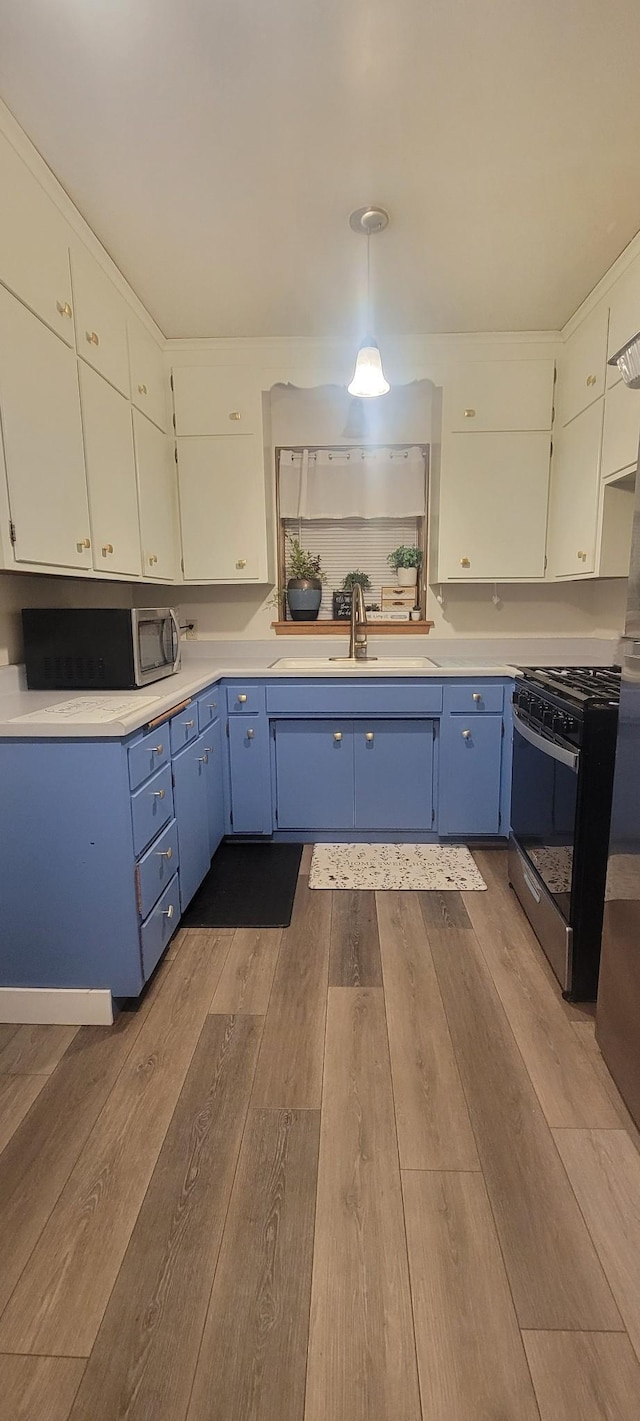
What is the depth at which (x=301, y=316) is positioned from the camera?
2674 millimetres

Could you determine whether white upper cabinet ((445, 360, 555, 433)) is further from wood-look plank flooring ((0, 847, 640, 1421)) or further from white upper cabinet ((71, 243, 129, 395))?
wood-look plank flooring ((0, 847, 640, 1421))

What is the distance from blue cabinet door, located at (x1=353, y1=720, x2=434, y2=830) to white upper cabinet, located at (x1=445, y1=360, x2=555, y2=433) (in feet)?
4.98

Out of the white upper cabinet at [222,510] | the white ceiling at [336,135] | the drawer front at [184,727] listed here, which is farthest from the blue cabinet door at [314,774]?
the white ceiling at [336,135]

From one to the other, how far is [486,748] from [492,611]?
2.98ft

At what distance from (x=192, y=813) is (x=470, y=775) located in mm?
1305

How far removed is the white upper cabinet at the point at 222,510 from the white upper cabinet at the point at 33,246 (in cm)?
103

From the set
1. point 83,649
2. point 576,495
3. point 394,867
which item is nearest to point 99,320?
point 83,649

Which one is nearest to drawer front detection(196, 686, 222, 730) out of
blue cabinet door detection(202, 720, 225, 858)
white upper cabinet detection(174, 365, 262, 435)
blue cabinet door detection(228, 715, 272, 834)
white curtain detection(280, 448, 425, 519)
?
blue cabinet door detection(202, 720, 225, 858)

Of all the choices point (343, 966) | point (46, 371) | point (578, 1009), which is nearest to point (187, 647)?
point (46, 371)

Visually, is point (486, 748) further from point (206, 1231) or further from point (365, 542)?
point (206, 1231)

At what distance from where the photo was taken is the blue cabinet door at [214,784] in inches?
99.0

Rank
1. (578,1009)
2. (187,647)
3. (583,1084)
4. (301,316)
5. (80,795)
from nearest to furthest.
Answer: (583,1084)
(80,795)
(578,1009)
(301,316)
(187,647)

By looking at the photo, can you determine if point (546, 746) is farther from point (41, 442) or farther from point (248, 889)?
point (41, 442)

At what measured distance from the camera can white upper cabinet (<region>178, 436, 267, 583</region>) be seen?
2.97 metres
